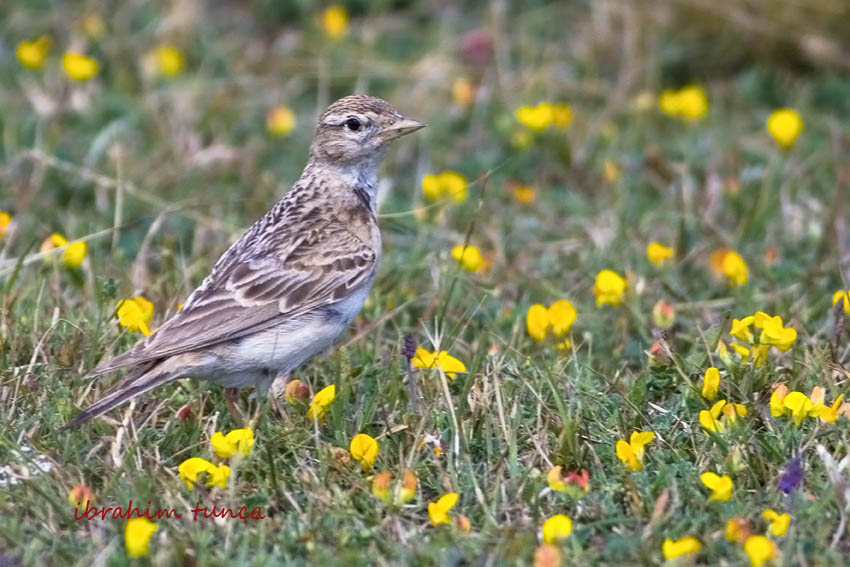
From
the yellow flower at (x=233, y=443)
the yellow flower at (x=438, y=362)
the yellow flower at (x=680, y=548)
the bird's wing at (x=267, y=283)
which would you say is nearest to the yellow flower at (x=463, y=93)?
the bird's wing at (x=267, y=283)

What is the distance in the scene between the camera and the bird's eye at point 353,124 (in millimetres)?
6586

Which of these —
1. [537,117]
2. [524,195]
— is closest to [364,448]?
[524,195]

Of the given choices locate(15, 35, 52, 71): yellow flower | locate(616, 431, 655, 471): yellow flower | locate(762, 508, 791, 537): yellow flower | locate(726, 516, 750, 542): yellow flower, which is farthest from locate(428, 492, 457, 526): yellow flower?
locate(15, 35, 52, 71): yellow flower

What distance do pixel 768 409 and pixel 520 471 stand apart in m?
1.04

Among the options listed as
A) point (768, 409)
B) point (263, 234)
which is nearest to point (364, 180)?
point (263, 234)

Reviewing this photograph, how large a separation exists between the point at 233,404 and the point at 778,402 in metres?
2.18

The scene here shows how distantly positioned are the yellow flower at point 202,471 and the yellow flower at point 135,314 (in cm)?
108

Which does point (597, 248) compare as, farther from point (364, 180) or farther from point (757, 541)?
point (757, 541)

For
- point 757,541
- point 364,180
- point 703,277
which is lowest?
point 703,277

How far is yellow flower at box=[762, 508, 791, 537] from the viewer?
14.8 ft

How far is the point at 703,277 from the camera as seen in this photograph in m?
7.45

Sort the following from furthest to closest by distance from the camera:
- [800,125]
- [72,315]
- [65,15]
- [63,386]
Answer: [65,15]
[800,125]
[72,315]
[63,386]

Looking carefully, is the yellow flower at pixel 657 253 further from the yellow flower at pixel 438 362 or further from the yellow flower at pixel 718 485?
the yellow flower at pixel 718 485

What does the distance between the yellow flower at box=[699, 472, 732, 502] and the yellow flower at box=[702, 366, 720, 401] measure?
26.6 inches
